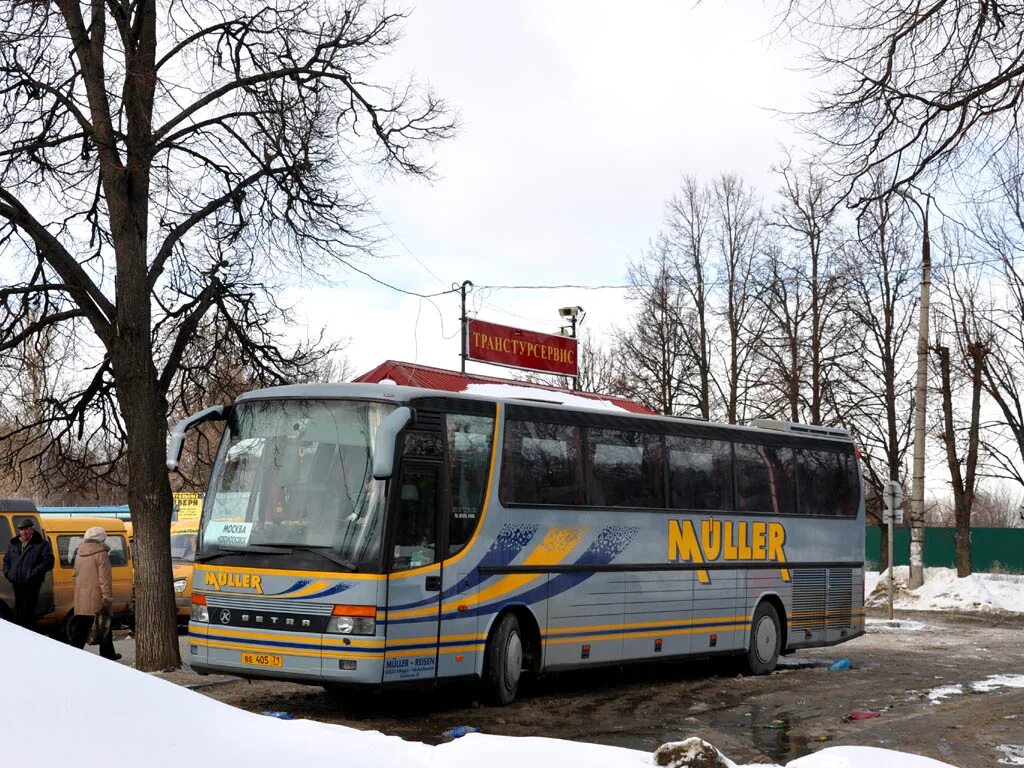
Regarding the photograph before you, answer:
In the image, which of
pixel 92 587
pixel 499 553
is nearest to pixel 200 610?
pixel 499 553

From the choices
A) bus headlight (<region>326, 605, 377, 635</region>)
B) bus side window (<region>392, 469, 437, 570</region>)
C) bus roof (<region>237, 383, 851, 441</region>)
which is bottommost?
bus headlight (<region>326, 605, 377, 635</region>)

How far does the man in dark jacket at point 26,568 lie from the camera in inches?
669

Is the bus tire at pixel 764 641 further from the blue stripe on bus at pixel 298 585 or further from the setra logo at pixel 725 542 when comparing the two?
the blue stripe on bus at pixel 298 585

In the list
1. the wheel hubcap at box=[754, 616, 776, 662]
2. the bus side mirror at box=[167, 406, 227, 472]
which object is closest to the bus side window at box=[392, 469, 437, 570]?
the bus side mirror at box=[167, 406, 227, 472]

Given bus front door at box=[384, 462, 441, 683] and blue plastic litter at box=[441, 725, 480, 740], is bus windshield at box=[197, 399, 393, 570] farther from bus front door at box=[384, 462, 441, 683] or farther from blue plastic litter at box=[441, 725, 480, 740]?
blue plastic litter at box=[441, 725, 480, 740]

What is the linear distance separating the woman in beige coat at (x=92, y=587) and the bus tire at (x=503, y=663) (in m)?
5.79

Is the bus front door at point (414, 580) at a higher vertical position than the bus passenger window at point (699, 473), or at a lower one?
lower

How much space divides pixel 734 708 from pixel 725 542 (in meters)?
3.62

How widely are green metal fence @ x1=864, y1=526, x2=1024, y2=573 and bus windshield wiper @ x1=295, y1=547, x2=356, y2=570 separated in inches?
1405

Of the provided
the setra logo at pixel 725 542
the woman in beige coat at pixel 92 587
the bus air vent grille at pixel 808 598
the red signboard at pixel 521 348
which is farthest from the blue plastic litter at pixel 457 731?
the red signboard at pixel 521 348

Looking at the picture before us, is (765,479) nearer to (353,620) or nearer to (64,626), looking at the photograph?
(353,620)

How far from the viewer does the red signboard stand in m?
32.5

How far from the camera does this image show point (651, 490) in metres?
15.8

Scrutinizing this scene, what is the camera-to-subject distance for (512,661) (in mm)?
13477
